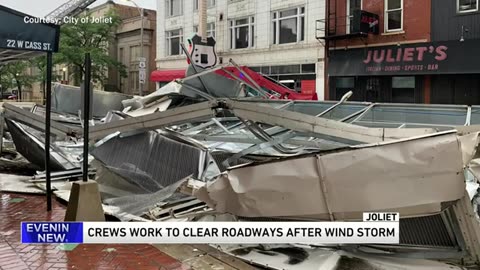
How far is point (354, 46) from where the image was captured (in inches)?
891

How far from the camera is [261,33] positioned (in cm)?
2720

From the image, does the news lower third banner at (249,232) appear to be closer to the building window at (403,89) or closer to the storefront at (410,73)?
the storefront at (410,73)

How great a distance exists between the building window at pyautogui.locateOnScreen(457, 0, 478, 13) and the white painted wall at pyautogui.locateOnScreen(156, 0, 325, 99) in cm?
659

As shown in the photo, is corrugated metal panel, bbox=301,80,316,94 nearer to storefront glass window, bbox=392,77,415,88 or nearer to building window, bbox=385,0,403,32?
storefront glass window, bbox=392,77,415,88

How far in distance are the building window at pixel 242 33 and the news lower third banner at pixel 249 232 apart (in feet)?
80.5

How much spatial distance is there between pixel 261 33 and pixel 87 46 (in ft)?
52.9

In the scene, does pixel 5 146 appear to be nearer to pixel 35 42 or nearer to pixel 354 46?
pixel 35 42

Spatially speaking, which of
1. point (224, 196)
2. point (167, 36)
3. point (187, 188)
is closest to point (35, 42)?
point (187, 188)

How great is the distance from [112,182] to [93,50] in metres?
29.9

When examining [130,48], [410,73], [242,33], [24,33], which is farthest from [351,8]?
Result: [130,48]

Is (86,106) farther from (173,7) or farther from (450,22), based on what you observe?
(173,7)

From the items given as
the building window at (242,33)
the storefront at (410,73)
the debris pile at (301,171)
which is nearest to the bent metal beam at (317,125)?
the debris pile at (301,171)

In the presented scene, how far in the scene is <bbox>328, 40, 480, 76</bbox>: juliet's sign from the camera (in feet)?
61.3

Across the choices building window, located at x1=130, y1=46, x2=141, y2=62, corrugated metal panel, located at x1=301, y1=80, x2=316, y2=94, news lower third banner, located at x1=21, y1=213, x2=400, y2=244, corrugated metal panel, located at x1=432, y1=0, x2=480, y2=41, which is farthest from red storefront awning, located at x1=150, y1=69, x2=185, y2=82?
news lower third banner, located at x1=21, y1=213, x2=400, y2=244
